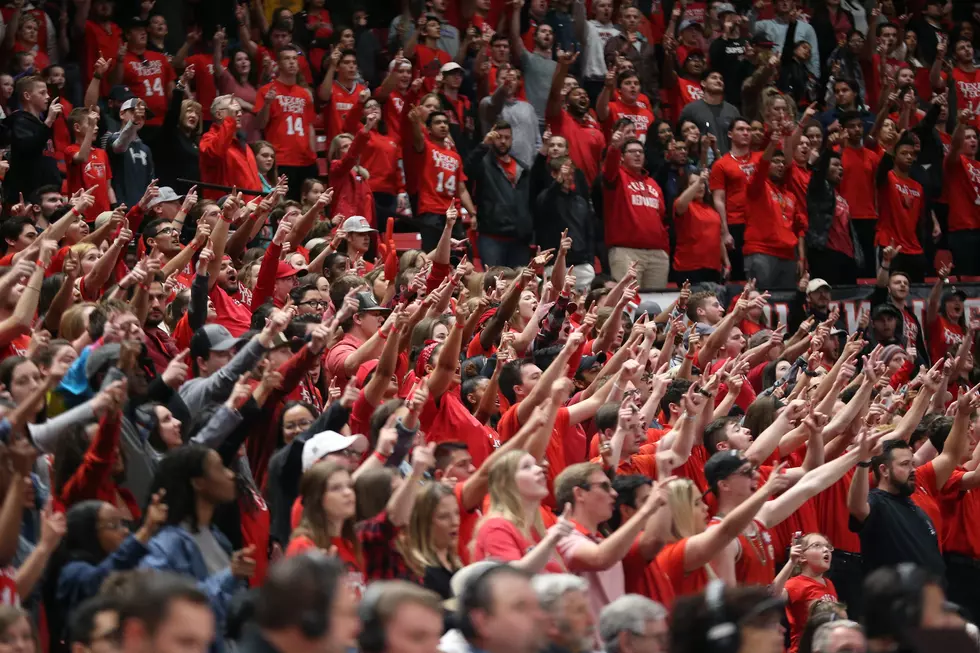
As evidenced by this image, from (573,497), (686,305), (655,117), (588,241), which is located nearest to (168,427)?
(573,497)

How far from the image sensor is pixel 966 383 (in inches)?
464

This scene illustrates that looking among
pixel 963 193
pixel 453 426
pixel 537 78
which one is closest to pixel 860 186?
pixel 963 193

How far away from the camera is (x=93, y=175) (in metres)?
11.1

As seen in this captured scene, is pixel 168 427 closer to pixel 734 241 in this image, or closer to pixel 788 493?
pixel 788 493

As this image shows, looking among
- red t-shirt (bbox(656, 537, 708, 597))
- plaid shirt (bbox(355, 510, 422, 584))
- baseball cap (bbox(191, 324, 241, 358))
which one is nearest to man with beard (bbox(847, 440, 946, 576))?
red t-shirt (bbox(656, 537, 708, 597))

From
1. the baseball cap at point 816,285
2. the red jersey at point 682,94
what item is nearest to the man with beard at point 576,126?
the red jersey at point 682,94

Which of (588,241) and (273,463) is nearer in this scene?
(273,463)

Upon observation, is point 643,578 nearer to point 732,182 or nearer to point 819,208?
point 732,182

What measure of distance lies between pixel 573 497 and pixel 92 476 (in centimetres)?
181

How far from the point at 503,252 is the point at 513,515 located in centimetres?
721

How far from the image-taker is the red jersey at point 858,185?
14.6 m

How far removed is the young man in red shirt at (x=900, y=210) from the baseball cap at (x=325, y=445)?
932cm

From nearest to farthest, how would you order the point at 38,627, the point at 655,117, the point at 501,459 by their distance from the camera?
the point at 38,627 < the point at 501,459 < the point at 655,117

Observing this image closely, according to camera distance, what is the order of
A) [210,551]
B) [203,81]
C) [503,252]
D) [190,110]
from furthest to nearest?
[203,81] < [503,252] < [190,110] < [210,551]
